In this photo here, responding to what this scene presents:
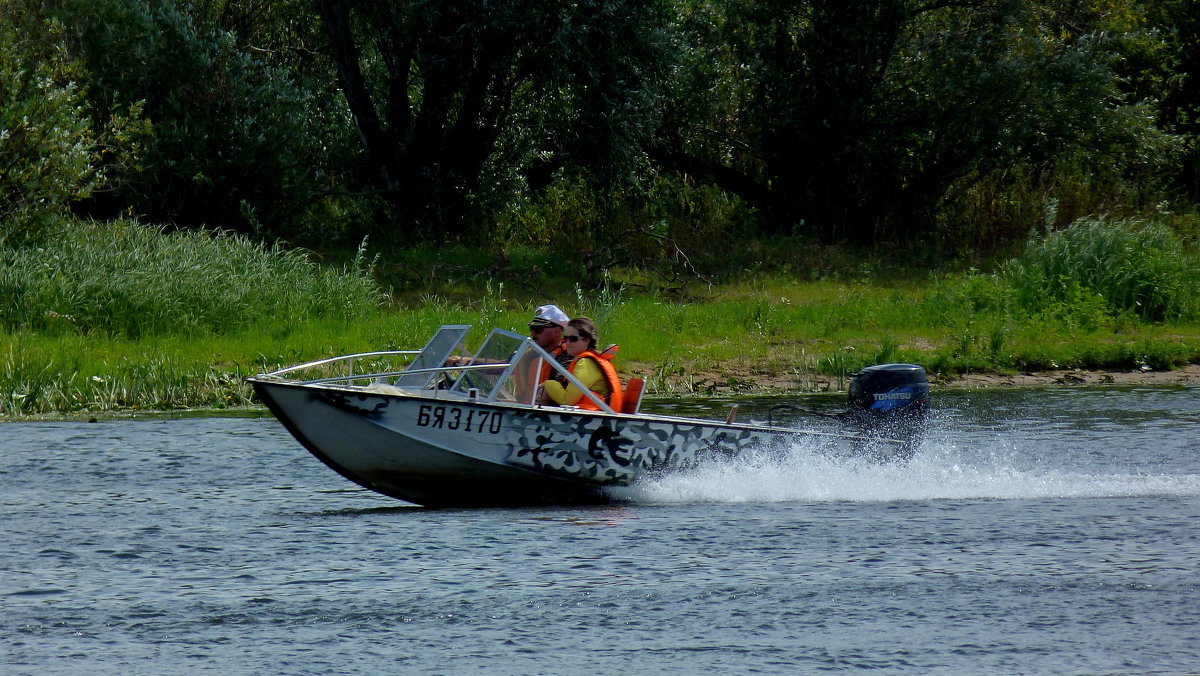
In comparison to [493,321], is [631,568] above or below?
below

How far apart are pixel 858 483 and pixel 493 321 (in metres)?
9.48

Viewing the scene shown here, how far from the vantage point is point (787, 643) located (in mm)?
7812

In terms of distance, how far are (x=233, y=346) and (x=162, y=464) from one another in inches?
228

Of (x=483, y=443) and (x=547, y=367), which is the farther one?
(x=547, y=367)

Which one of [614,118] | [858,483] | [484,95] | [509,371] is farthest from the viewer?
[484,95]

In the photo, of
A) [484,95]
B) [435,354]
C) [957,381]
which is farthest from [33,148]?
[957,381]

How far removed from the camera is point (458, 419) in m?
10.9

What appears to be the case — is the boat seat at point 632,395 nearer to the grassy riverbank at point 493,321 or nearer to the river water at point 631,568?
the river water at point 631,568

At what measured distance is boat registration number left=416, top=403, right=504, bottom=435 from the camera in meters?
10.8

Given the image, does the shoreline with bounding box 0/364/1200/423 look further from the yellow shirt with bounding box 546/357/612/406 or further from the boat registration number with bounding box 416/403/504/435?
the boat registration number with bounding box 416/403/504/435

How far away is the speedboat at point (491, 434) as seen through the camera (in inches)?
424

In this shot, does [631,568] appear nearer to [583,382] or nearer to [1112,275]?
[583,382]

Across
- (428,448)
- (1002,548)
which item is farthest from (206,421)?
(1002,548)

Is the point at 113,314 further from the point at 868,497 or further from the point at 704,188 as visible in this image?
the point at 704,188
